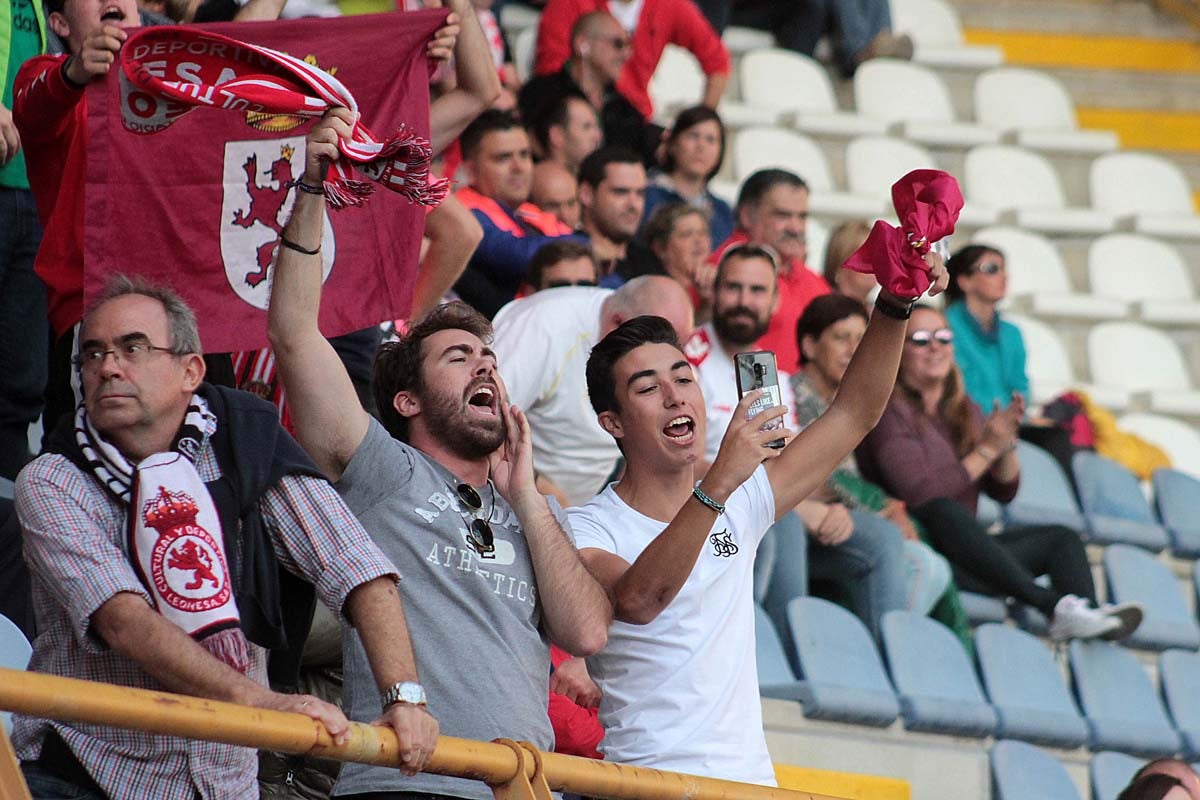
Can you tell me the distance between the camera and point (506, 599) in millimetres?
2914

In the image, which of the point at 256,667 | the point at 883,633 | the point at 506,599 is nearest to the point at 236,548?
the point at 256,667

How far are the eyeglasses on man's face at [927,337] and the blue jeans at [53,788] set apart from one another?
4.23m

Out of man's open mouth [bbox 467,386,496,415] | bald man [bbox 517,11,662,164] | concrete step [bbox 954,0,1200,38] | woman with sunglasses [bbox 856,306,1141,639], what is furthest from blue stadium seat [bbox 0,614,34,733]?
concrete step [bbox 954,0,1200,38]

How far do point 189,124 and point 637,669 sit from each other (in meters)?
1.62

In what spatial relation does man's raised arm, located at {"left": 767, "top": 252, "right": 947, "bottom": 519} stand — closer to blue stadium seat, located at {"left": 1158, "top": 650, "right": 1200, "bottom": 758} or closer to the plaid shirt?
the plaid shirt

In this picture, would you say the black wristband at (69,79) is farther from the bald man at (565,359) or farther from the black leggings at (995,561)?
the black leggings at (995,561)

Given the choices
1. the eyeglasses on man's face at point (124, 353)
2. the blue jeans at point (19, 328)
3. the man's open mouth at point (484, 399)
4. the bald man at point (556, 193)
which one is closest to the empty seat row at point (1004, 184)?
the bald man at point (556, 193)

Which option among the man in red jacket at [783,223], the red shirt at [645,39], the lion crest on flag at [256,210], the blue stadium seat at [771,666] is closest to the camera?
the lion crest on flag at [256,210]

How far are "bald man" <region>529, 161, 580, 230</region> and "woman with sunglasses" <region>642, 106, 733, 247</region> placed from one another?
77 cm

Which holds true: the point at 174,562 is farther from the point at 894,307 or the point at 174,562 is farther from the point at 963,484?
the point at 963,484

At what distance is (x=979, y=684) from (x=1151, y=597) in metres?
1.22

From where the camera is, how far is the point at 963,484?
6246mm

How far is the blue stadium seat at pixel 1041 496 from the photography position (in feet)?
22.1

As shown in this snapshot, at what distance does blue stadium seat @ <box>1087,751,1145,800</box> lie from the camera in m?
5.14
